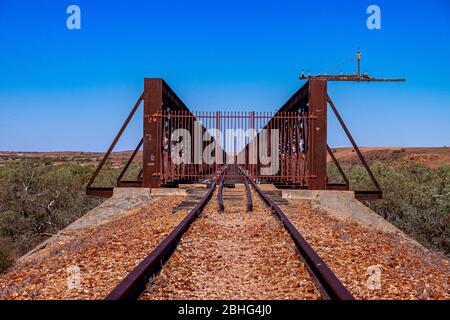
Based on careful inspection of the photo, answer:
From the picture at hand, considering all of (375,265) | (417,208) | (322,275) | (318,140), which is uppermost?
(318,140)

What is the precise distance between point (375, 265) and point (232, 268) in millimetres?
1911

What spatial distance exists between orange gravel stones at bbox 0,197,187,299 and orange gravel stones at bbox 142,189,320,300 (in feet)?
1.86

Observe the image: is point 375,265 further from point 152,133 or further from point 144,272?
point 152,133

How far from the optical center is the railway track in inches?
178

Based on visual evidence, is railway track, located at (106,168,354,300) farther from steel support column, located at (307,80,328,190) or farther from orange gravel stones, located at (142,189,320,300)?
steel support column, located at (307,80,328,190)

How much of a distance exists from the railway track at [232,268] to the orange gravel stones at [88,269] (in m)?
0.44

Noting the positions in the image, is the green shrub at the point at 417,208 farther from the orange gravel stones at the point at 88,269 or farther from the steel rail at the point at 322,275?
the orange gravel stones at the point at 88,269

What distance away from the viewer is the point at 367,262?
234 inches

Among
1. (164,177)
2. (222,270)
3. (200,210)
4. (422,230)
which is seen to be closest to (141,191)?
(164,177)

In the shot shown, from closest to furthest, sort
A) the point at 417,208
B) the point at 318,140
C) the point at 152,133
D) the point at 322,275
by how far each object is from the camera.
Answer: the point at 322,275, the point at 152,133, the point at 318,140, the point at 417,208

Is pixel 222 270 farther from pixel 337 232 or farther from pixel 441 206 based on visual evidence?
pixel 441 206

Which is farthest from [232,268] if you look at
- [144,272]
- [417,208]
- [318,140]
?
[417,208]

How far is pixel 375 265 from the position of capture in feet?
18.9

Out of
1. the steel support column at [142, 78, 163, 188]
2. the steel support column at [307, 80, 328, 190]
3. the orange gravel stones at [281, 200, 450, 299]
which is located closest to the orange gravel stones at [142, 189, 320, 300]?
the orange gravel stones at [281, 200, 450, 299]
